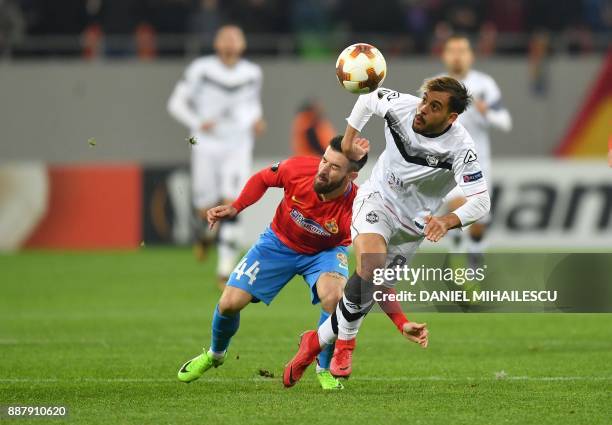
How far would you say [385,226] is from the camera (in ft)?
25.8

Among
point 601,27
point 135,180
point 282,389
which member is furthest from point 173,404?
point 601,27

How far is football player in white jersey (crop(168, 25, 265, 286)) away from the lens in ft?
48.7

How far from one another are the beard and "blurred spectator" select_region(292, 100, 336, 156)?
12.7 meters

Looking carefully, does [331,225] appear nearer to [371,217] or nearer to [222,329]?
[371,217]

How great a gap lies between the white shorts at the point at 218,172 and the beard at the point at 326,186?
7035mm

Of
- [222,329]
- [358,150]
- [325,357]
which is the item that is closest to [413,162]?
[358,150]

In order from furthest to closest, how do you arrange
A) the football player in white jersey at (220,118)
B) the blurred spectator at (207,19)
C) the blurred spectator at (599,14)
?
the blurred spectator at (599,14), the blurred spectator at (207,19), the football player in white jersey at (220,118)

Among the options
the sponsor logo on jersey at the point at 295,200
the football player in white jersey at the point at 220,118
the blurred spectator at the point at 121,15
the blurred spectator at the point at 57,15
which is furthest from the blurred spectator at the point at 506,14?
the sponsor logo on jersey at the point at 295,200

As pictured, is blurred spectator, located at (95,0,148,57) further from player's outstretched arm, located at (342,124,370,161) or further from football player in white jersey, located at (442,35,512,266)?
player's outstretched arm, located at (342,124,370,161)

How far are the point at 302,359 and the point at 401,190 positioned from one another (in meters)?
1.25

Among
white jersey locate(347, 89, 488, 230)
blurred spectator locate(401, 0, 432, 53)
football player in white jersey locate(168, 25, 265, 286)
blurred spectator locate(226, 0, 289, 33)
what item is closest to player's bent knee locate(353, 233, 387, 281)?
white jersey locate(347, 89, 488, 230)

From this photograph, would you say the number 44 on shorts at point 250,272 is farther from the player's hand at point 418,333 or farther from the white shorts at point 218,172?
the white shorts at point 218,172

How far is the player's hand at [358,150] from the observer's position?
754cm

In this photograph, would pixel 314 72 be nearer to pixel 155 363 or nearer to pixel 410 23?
pixel 410 23
